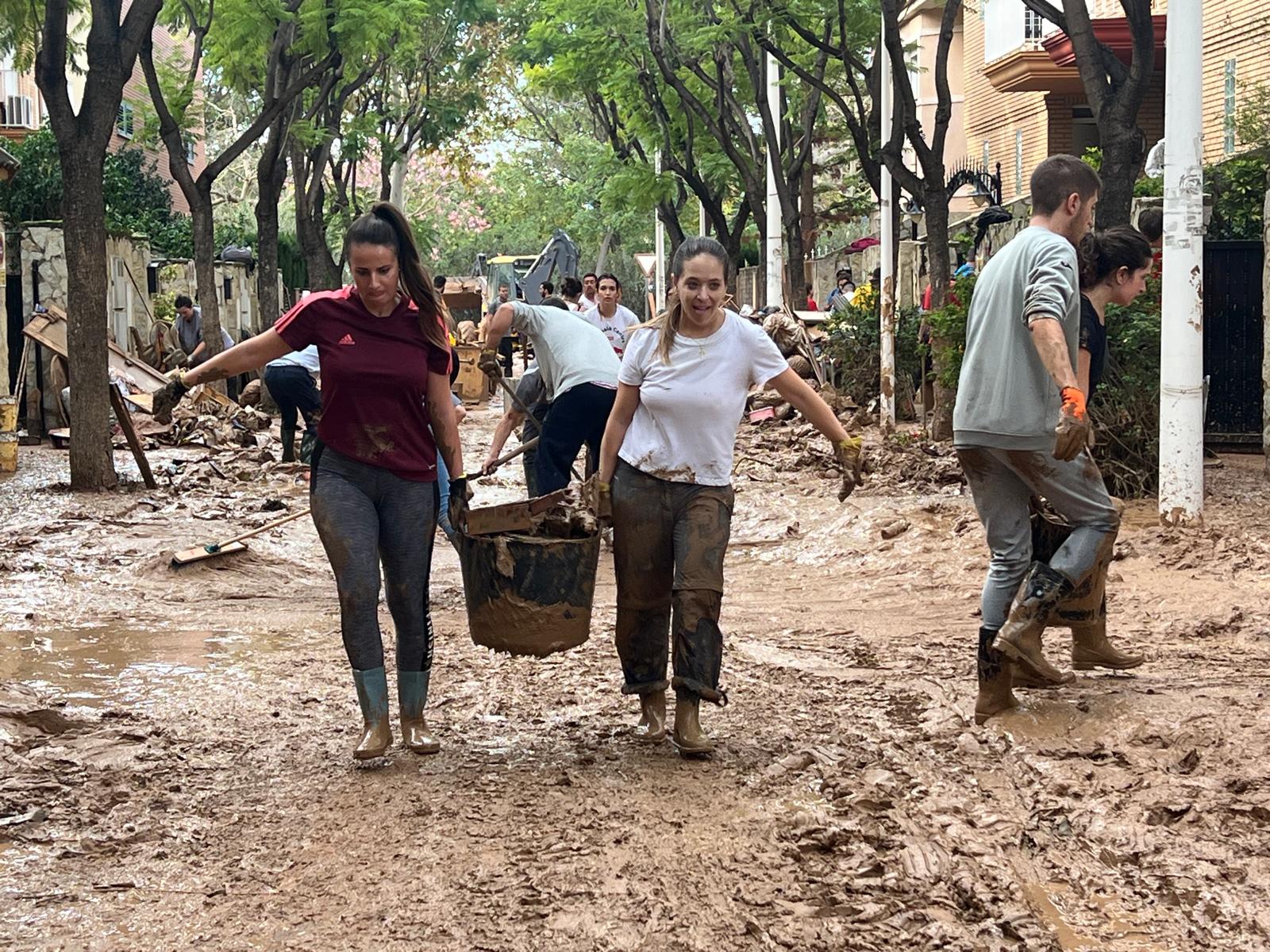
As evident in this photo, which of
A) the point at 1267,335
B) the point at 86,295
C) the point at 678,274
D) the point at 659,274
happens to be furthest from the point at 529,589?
the point at 659,274

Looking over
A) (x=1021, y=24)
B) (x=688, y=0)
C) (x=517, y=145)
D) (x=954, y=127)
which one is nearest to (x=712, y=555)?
(x=688, y=0)

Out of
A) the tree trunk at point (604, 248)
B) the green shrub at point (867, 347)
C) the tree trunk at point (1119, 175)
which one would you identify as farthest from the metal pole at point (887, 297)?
the tree trunk at point (604, 248)

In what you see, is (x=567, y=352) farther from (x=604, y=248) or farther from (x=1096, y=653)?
(x=604, y=248)

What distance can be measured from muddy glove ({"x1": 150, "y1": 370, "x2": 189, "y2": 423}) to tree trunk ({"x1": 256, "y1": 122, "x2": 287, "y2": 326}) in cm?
1835

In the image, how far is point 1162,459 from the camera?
9656mm

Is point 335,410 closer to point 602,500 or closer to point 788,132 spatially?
point 602,500

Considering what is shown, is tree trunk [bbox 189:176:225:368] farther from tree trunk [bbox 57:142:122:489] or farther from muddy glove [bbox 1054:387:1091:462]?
muddy glove [bbox 1054:387:1091:462]

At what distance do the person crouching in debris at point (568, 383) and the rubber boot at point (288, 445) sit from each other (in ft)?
25.1

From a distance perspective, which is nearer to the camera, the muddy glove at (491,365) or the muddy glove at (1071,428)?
the muddy glove at (1071,428)

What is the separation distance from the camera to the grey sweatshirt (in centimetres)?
552

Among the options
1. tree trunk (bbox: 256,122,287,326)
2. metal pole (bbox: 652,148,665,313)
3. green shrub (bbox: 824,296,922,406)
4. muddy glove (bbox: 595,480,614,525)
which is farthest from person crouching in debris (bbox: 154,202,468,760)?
metal pole (bbox: 652,148,665,313)

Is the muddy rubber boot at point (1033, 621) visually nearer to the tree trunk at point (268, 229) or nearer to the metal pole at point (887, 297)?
the metal pole at point (887, 297)

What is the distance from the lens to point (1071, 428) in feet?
16.9

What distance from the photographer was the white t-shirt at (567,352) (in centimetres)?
898
